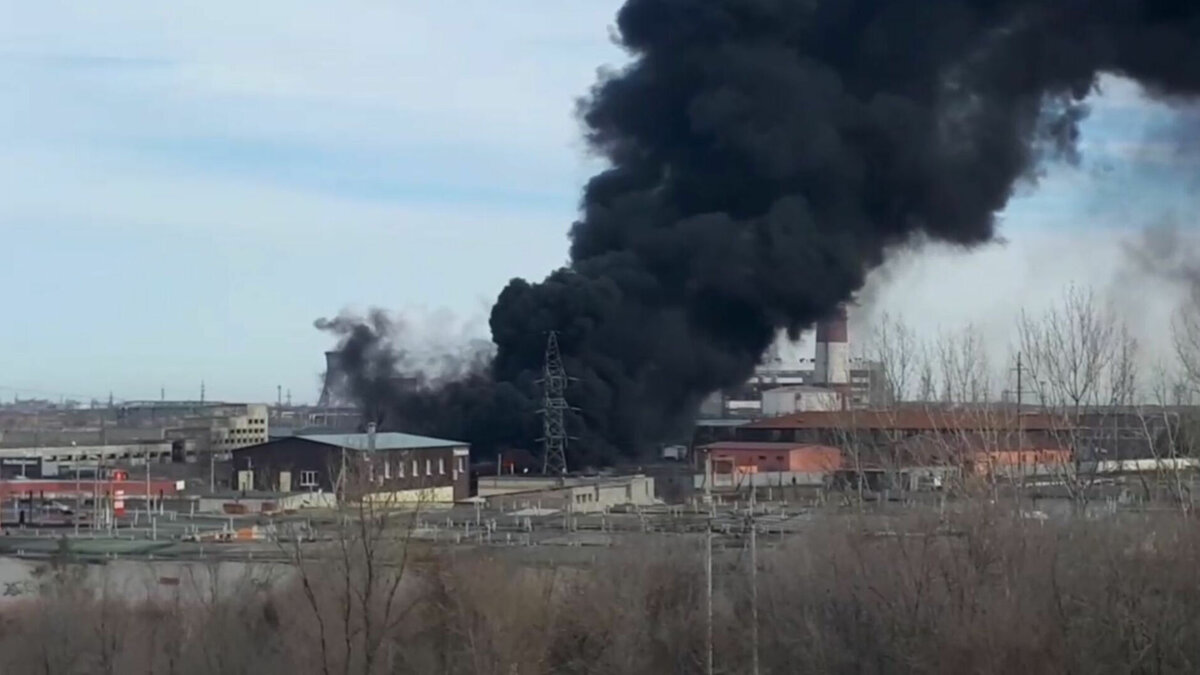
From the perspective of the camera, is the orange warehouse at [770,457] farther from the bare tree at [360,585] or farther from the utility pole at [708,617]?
the bare tree at [360,585]

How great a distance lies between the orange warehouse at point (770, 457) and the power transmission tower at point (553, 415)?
3.43m

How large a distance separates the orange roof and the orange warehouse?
697 millimetres

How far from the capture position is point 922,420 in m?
27.8

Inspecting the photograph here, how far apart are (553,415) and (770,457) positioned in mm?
4661

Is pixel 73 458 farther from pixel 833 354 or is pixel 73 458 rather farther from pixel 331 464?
pixel 833 354

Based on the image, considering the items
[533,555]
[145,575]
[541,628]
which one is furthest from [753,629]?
[145,575]

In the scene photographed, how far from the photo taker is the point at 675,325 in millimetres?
38219

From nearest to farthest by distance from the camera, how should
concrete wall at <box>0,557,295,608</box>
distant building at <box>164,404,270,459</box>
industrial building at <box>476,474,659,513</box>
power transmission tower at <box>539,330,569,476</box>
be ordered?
concrete wall at <box>0,557,295,608</box>, industrial building at <box>476,474,659,513</box>, power transmission tower at <box>539,330,569,476</box>, distant building at <box>164,404,270,459</box>

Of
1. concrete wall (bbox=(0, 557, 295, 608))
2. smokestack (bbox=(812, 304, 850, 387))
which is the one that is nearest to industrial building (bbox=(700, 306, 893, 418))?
smokestack (bbox=(812, 304, 850, 387))

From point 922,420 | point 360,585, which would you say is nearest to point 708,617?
point 360,585

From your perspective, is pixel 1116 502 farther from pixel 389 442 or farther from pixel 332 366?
pixel 332 366

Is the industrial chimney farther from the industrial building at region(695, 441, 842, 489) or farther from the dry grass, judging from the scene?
the dry grass

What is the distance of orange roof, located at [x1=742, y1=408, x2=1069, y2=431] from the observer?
21453 millimetres

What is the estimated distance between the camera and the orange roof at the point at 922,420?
70.4ft
